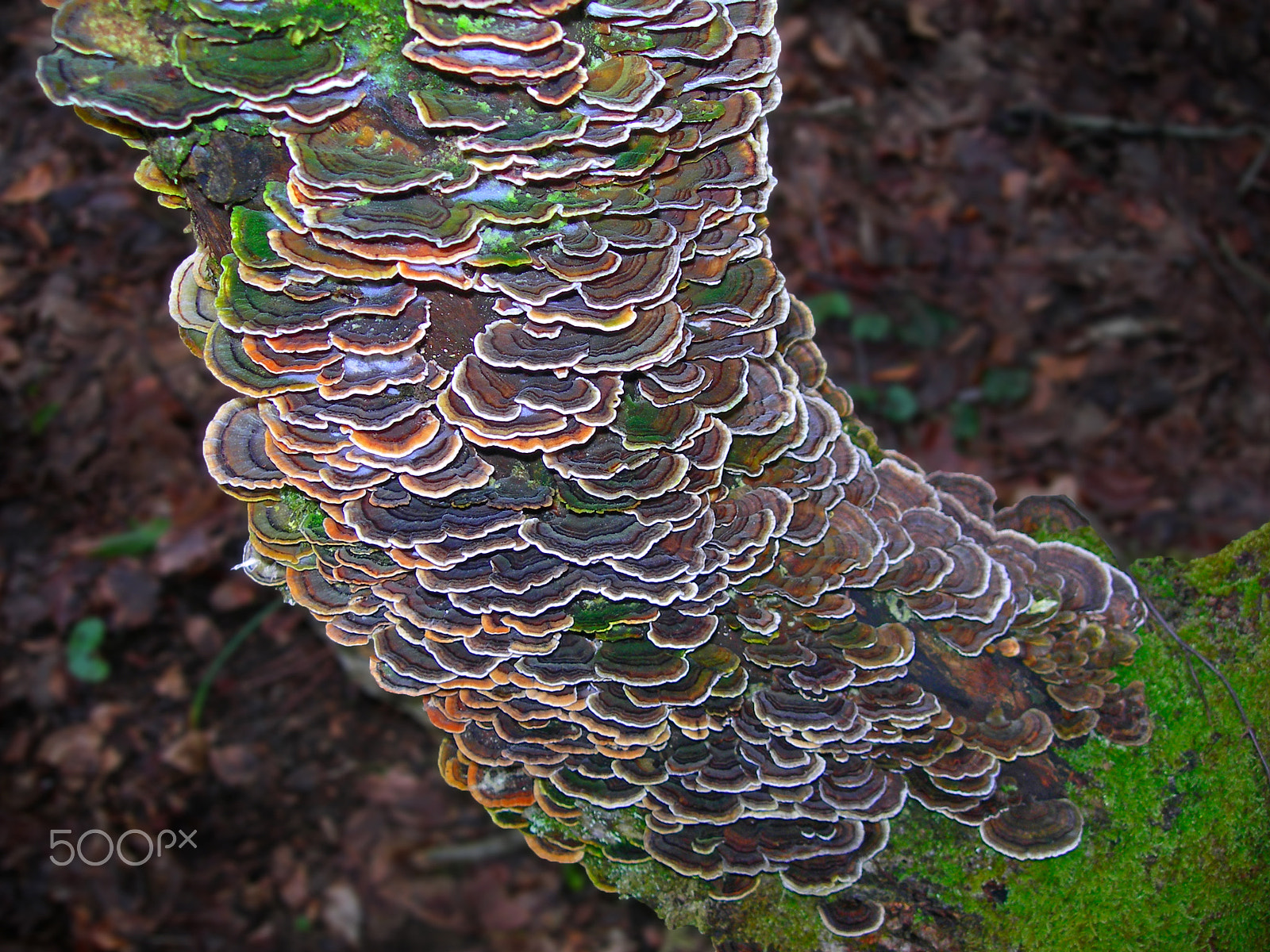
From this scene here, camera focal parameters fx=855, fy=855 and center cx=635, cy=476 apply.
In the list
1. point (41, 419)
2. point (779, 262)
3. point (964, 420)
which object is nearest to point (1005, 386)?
point (964, 420)

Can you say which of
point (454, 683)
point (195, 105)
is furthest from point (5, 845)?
point (195, 105)

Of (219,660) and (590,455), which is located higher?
(590,455)

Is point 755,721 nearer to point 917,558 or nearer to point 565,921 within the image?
point 917,558

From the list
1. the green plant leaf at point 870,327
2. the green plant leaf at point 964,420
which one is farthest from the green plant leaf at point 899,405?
the green plant leaf at point 870,327

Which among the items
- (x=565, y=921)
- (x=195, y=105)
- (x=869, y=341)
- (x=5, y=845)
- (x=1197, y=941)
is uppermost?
(x=195, y=105)

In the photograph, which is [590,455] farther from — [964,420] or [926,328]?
[926,328]

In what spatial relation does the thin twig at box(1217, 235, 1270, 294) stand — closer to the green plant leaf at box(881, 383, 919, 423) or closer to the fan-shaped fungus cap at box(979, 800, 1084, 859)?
the green plant leaf at box(881, 383, 919, 423)
